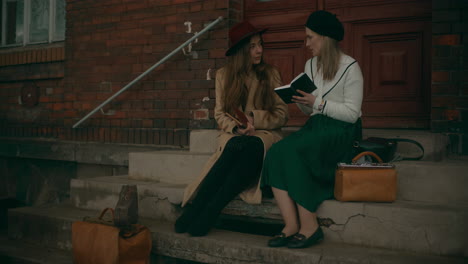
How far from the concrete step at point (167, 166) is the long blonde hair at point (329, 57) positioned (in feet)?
4.32

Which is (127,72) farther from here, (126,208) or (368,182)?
(368,182)

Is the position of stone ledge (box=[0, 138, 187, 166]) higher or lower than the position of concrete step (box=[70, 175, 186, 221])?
higher

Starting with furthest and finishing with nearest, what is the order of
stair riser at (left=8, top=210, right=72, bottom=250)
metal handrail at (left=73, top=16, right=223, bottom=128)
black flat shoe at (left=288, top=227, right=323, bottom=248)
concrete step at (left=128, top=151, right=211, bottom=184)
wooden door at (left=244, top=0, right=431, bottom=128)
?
metal handrail at (left=73, top=16, right=223, bottom=128), wooden door at (left=244, top=0, right=431, bottom=128), concrete step at (left=128, top=151, right=211, bottom=184), stair riser at (left=8, top=210, right=72, bottom=250), black flat shoe at (left=288, top=227, right=323, bottom=248)

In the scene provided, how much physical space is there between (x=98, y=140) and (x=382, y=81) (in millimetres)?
3323

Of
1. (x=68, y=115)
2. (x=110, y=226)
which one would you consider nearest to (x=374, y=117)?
(x=110, y=226)

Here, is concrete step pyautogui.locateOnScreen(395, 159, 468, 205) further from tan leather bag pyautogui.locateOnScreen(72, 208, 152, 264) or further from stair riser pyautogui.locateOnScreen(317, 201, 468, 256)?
tan leather bag pyautogui.locateOnScreen(72, 208, 152, 264)

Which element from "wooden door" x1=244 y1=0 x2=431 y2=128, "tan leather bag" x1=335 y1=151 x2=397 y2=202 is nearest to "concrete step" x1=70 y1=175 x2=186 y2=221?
"tan leather bag" x1=335 y1=151 x2=397 y2=202

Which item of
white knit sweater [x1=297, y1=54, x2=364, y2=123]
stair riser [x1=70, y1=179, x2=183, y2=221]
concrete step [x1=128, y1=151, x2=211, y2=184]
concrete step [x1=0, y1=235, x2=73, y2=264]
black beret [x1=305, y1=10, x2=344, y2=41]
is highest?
black beret [x1=305, y1=10, x2=344, y2=41]

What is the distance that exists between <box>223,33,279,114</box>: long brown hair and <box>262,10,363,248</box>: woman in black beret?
1.31ft

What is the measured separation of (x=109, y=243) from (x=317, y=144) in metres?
1.50

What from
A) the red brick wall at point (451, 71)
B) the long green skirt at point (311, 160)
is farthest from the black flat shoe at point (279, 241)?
the red brick wall at point (451, 71)

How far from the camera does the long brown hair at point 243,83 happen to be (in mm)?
3641

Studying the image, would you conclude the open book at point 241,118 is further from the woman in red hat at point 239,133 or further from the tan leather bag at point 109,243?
the tan leather bag at point 109,243

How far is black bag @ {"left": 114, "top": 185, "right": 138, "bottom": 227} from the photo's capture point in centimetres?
324
